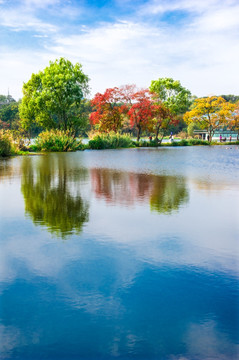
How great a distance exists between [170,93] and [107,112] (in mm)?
17743

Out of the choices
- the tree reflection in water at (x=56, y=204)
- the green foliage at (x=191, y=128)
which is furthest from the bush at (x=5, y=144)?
the green foliage at (x=191, y=128)

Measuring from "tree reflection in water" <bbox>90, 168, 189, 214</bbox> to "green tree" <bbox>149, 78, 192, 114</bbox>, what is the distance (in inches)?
1785

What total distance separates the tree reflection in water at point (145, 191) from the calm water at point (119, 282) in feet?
1.53

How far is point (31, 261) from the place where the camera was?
172 inches

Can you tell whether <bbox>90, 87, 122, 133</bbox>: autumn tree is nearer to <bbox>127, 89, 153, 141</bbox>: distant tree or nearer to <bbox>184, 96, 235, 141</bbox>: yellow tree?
<bbox>127, 89, 153, 141</bbox>: distant tree

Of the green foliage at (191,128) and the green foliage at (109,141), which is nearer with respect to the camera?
the green foliage at (109,141)

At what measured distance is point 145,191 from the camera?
983 cm

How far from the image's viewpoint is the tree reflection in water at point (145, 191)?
26.6 ft

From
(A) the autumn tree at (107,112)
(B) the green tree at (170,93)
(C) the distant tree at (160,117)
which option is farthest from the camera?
(B) the green tree at (170,93)

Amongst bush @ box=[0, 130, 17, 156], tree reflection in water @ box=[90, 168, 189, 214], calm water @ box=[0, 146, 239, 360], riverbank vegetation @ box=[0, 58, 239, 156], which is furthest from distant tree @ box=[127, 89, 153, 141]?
calm water @ box=[0, 146, 239, 360]

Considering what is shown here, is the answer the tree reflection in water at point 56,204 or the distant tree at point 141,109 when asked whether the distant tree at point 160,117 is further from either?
the tree reflection in water at point 56,204

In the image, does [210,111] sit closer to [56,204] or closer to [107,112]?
[107,112]

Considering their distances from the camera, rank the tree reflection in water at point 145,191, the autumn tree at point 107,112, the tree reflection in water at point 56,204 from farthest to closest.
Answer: the autumn tree at point 107,112 < the tree reflection in water at point 145,191 < the tree reflection in water at point 56,204

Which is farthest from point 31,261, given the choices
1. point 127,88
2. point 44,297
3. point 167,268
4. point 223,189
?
point 127,88
